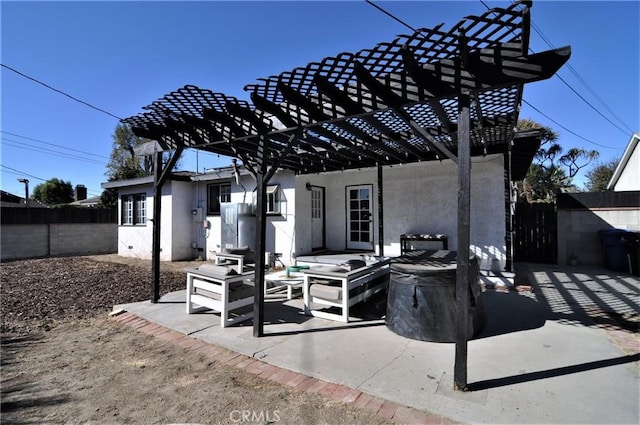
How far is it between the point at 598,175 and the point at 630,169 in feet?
50.2

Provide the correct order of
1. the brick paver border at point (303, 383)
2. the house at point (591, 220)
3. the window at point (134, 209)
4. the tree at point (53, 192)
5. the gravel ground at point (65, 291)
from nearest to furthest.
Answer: the brick paver border at point (303, 383)
the gravel ground at point (65, 291)
the house at point (591, 220)
the window at point (134, 209)
the tree at point (53, 192)

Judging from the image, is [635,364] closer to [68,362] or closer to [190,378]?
[190,378]

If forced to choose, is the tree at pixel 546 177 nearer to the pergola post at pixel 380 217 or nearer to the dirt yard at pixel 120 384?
the pergola post at pixel 380 217

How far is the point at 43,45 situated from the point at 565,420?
37.1 ft

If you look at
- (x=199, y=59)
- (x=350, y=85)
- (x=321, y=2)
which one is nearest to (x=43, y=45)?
(x=199, y=59)

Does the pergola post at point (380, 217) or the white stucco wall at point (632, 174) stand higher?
the white stucco wall at point (632, 174)

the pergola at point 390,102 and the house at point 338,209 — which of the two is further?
the house at point 338,209

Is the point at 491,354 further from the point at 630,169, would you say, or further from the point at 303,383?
the point at 630,169

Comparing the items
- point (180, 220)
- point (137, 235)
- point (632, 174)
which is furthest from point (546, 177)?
point (137, 235)

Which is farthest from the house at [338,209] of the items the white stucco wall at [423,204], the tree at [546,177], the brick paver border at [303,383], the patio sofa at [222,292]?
the tree at [546,177]

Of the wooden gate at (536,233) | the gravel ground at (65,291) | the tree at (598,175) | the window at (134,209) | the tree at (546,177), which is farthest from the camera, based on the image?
the tree at (598,175)

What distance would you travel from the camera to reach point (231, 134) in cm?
432

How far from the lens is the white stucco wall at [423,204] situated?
21.5 ft

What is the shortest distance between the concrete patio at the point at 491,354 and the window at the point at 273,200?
12.2 feet
